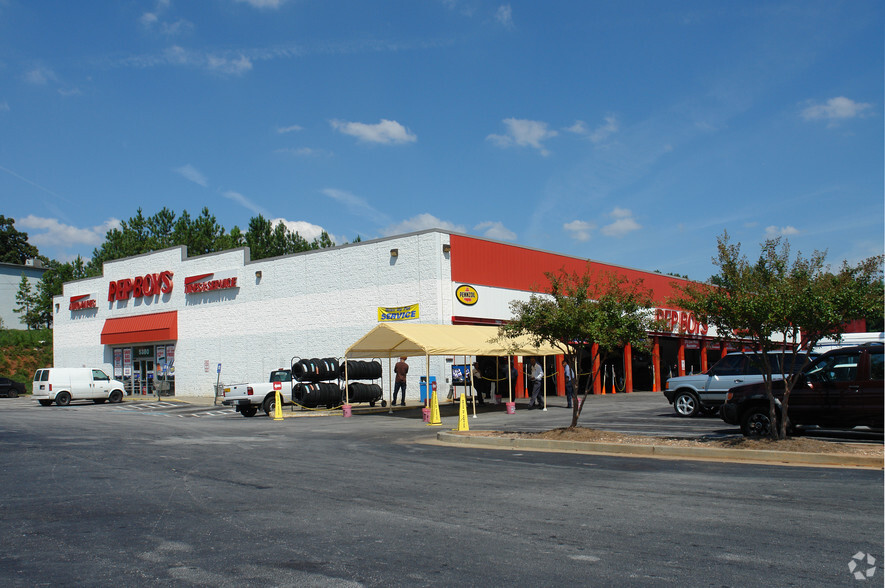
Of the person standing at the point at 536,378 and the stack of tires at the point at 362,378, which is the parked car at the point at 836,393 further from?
the stack of tires at the point at 362,378

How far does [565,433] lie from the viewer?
1509 centimetres

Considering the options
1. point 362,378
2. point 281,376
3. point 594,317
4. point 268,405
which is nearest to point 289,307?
point 281,376

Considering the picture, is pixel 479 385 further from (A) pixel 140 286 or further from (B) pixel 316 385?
(A) pixel 140 286

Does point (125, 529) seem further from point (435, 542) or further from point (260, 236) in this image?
point (260, 236)

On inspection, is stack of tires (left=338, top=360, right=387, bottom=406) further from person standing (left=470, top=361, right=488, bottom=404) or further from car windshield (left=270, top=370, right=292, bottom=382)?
person standing (left=470, top=361, right=488, bottom=404)

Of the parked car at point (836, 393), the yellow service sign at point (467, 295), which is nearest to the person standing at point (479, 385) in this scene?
the yellow service sign at point (467, 295)

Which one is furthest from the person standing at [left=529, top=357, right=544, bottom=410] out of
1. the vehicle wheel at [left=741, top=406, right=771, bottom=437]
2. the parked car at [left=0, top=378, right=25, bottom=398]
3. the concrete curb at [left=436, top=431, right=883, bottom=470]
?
the parked car at [left=0, top=378, right=25, bottom=398]

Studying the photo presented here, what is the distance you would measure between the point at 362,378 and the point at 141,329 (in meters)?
20.6

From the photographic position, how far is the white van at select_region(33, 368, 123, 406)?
119 feet

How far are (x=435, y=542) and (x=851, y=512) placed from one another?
4.41 meters

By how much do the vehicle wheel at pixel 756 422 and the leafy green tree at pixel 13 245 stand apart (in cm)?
10639

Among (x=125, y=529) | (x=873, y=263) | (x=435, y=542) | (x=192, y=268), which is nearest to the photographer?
(x=435, y=542)

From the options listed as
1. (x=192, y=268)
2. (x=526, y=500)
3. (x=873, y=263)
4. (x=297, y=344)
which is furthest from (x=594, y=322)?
(x=192, y=268)

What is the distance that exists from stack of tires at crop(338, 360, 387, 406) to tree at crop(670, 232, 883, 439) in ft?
55.9
